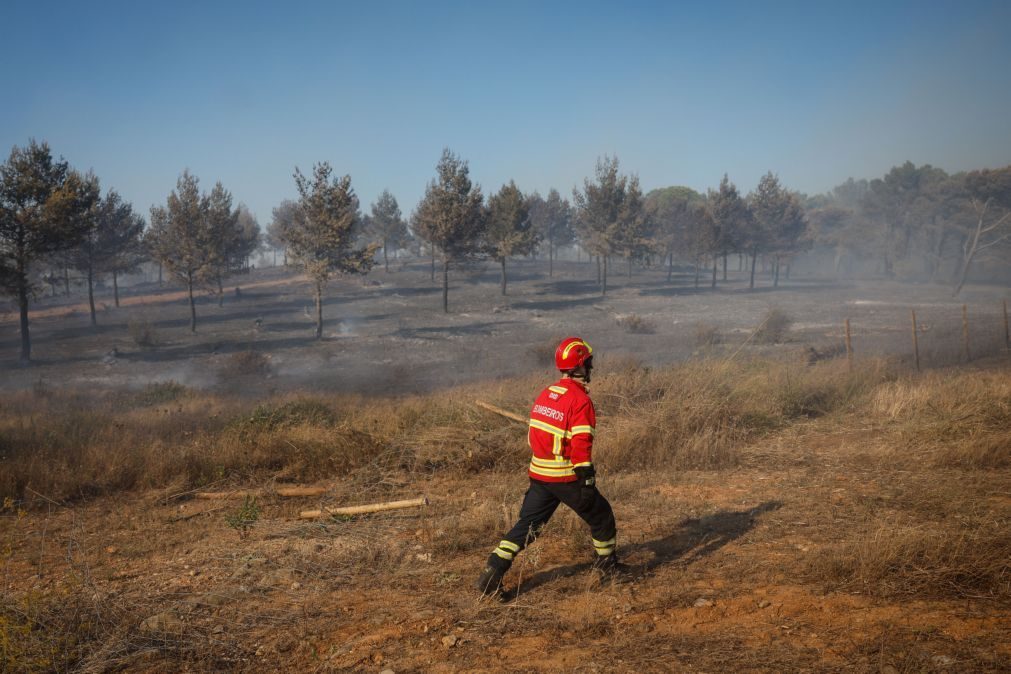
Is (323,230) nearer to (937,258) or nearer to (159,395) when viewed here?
(159,395)

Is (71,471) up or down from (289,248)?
down

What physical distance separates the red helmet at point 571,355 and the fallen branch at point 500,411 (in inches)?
189

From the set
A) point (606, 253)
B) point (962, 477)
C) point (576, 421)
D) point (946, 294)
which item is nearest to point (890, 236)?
point (946, 294)

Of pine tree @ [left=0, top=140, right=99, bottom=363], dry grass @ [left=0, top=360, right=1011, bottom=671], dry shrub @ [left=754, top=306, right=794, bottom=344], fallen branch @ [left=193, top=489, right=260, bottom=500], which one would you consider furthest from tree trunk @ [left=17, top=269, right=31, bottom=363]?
dry shrub @ [left=754, top=306, right=794, bottom=344]

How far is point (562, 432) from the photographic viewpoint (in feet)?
14.1

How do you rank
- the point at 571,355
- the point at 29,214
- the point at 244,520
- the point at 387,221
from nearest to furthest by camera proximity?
the point at 571,355
the point at 244,520
the point at 29,214
the point at 387,221

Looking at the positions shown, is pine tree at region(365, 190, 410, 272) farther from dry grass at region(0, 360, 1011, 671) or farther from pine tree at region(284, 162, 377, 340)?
dry grass at region(0, 360, 1011, 671)

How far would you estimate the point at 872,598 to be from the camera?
402 centimetres

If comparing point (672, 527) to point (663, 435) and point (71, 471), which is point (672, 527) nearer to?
point (663, 435)

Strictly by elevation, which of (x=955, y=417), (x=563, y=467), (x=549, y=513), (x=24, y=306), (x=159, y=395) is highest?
(x=24, y=306)

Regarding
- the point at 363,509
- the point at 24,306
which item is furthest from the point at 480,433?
the point at 24,306

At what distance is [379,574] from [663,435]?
4.88 metres

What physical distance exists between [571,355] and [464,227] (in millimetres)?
32662

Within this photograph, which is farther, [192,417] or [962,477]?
[192,417]
